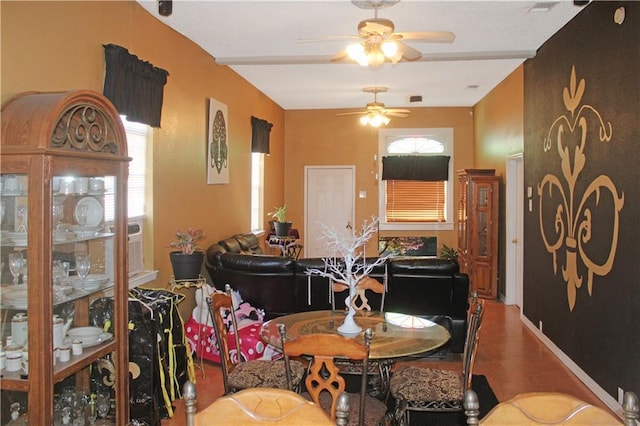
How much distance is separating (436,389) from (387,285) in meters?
1.86

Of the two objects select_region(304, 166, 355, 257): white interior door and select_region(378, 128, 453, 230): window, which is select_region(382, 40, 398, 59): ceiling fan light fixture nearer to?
select_region(378, 128, 453, 230): window

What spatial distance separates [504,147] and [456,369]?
3981 mm

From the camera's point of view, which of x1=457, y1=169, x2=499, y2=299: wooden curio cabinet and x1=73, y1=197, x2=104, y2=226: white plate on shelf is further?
x1=457, y1=169, x2=499, y2=299: wooden curio cabinet

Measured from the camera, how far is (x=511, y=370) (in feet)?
16.5

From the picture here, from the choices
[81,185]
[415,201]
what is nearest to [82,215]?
[81,185]

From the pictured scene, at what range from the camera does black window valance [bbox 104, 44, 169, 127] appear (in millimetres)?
4027

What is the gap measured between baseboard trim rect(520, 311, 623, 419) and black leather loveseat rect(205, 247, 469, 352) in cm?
93

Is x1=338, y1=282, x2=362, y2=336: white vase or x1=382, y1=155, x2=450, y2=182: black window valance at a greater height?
x1=382, y1=155, x2=450, y2=182: black window valance

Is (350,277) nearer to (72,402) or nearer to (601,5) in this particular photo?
(72,402)

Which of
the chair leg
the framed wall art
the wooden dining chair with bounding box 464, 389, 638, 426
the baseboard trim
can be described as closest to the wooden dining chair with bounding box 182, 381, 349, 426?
the wooden dining chair with bounding box 464, 389, 638, 426

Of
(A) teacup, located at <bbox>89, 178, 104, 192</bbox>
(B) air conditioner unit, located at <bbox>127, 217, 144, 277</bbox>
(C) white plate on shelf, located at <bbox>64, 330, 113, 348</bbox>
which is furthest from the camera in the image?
(B) air conditioner unit, located at <bbox>127, 217, 144, 277</bbox>

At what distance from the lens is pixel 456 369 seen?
4996mm

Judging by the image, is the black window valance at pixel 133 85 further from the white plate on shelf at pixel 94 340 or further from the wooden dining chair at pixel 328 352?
the wooden dining chair at pixel 328 352

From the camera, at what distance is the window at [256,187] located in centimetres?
874
